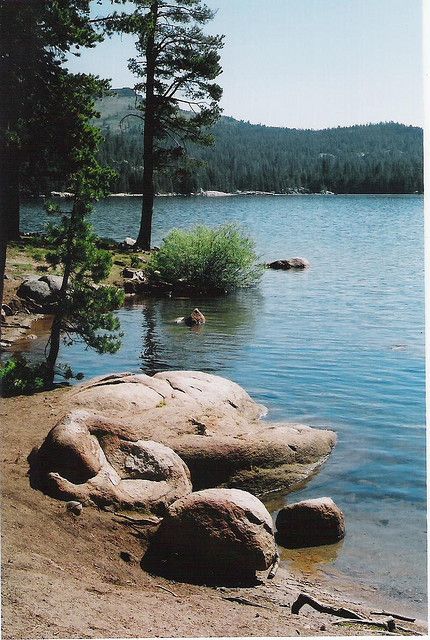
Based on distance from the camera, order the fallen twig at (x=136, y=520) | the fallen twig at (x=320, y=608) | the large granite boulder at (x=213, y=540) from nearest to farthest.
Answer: the fallen twig at (x=320, y=608) < the large granite boulder at (x=213, y=540) < the fallen twig at (x=136, y=520)

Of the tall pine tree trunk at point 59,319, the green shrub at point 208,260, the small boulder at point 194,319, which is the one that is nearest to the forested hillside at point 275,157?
the green shrub at point 208,260

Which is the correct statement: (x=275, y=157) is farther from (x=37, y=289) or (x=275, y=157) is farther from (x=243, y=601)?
(x=243, y=601)

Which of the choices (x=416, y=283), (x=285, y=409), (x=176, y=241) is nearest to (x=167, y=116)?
(x=176, y=241)

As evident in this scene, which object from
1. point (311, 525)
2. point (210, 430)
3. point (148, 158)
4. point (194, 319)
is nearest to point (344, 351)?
point (194, 319)

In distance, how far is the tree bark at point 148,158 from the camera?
1692 cm

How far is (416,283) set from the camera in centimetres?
1502

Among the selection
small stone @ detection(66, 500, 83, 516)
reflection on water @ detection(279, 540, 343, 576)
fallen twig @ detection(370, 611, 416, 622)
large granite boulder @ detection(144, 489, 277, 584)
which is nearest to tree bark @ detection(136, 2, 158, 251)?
small stone @ detection(66, 500, 83, 516)

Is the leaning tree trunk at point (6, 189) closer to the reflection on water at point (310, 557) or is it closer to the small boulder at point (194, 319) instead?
the reflection on water at point (310, 557)

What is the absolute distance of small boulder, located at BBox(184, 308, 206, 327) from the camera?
62.8 feet

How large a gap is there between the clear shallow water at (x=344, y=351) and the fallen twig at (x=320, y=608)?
791 mm

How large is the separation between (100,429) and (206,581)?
7.83 feet

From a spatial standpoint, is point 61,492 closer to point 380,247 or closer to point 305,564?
point 305,564

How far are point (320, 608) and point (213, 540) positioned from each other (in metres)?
1.22

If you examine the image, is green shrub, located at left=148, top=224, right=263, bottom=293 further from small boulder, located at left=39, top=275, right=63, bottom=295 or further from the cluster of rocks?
the cluster of rocks
